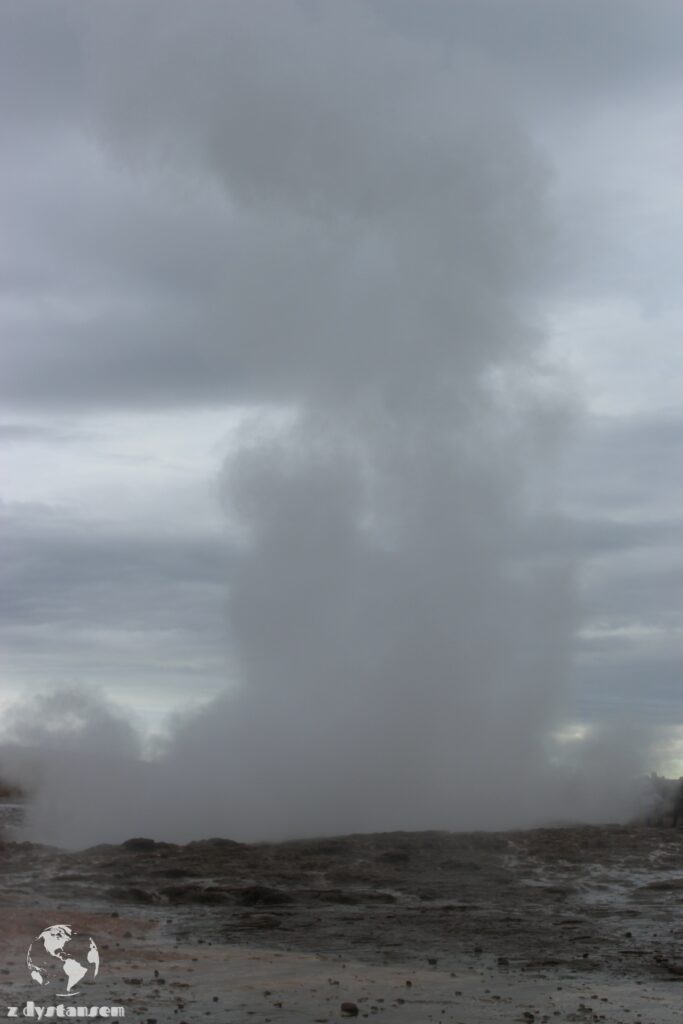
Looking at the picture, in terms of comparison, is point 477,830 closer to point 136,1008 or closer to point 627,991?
point 627,991

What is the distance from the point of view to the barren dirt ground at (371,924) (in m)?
16.9

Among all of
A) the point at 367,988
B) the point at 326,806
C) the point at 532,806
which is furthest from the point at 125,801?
the point at 367,988

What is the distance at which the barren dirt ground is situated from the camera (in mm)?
16922

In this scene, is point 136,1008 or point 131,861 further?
point 131,861

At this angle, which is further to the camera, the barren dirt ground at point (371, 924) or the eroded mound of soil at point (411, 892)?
the eroded mound of soil at point (411, 892)

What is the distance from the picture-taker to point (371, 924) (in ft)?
83.4

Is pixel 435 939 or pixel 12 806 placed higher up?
pixel 12 806

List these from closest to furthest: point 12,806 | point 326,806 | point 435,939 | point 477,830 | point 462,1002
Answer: point 462,1002 → point 435,939 → point 477,830 → point 326,806 → point 12,806

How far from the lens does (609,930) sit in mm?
24562

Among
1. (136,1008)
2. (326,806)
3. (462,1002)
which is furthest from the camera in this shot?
(326,806)

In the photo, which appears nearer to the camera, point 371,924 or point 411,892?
point 371,924

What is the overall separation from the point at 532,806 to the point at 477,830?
732 centimetres

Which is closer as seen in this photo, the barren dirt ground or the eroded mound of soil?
the barren dirt ground

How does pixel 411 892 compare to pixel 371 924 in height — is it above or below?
above
